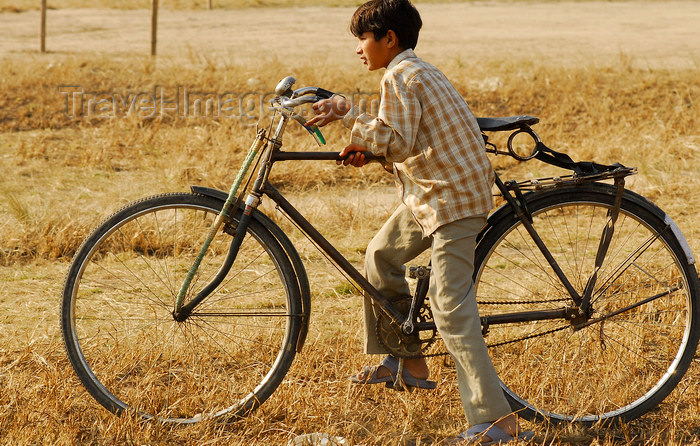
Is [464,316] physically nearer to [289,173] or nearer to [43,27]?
[289,173]

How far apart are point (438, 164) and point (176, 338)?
1.73 m

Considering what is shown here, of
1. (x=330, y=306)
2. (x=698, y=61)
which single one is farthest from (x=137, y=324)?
(x=698, y=61)

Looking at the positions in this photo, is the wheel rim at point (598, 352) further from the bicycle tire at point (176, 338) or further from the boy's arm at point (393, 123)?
the bicycle tire at point (176, 338)

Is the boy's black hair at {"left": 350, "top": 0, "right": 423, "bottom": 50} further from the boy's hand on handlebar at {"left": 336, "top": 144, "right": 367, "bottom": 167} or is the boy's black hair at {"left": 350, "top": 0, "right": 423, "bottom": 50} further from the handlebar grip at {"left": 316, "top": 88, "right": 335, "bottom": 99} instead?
the boy's hand on handlebar at {"left": 336, "top": 144, "right": 367, "bottom": 167}

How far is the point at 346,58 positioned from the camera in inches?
609

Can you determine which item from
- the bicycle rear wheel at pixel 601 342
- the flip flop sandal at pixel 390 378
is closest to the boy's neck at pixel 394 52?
the bicycle rear wheel at pixel 601 342

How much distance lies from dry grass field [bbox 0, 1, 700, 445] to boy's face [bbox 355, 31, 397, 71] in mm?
1426

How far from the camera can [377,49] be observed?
301cm

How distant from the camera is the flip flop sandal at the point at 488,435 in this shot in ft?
9.97

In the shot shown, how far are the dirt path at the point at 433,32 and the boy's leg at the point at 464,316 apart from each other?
10134mm

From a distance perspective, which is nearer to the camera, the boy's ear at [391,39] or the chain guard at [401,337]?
the boy's ear at [391,39]

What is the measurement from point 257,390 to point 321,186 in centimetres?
398

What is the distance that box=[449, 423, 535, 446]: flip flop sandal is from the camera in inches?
120

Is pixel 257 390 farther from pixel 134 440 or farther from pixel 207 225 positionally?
pixel 207 225
